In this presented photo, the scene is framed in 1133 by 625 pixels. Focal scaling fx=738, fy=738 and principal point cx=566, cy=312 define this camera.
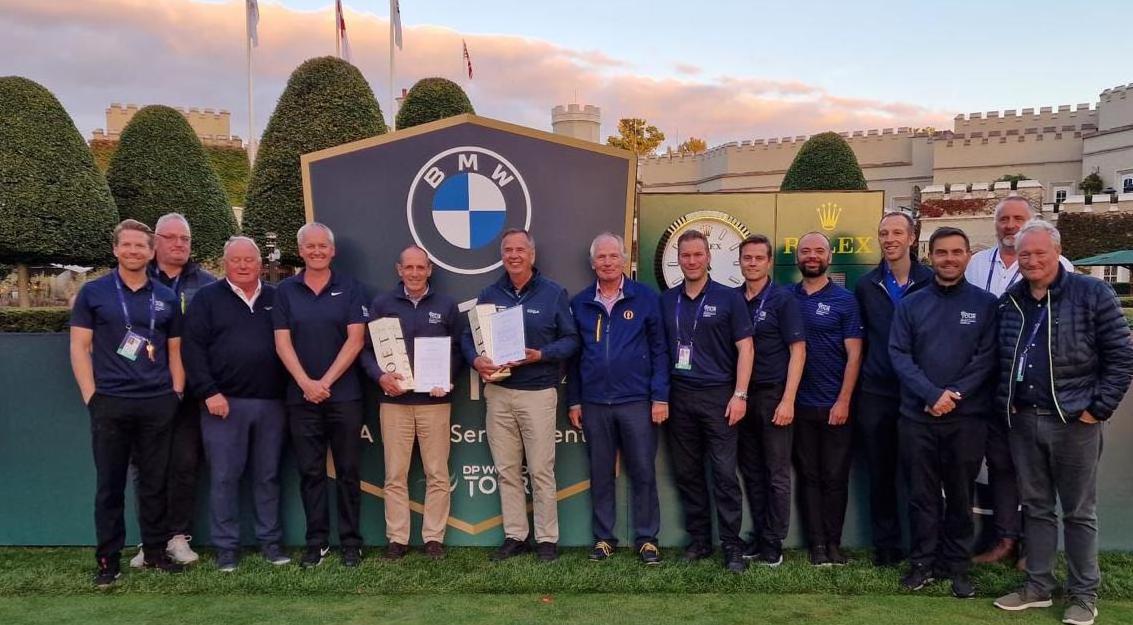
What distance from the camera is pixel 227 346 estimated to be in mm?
3613

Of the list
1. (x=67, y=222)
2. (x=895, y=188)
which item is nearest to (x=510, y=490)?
(x=67, y=222)

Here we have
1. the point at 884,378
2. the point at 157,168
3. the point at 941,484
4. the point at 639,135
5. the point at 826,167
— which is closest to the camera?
the point at 941,484

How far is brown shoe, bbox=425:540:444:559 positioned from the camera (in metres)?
3.89

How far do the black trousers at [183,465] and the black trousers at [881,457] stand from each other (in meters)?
3.34

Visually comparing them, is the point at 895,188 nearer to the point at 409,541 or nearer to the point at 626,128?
the point at 626,128

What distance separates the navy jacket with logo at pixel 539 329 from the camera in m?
3.76

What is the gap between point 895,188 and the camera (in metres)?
39.8

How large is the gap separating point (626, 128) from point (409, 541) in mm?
45724

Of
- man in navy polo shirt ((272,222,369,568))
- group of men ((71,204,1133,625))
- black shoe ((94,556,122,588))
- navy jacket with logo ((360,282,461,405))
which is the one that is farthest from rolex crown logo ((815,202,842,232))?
black shoe ((94,556,122,588))

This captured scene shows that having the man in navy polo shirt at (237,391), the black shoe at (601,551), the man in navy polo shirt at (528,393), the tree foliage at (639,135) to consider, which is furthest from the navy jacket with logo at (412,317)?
the tree foliage at (639,135)

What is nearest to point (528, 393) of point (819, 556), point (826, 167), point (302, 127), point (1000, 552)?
point (819, 556)

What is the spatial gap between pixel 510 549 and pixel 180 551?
5.56 feet

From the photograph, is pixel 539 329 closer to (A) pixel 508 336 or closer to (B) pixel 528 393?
(A) pixel 508 336

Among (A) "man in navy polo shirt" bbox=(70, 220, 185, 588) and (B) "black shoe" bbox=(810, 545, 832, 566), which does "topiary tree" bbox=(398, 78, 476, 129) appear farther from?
(B) "black shoe" bbox=(810, 545, 832, 566)
